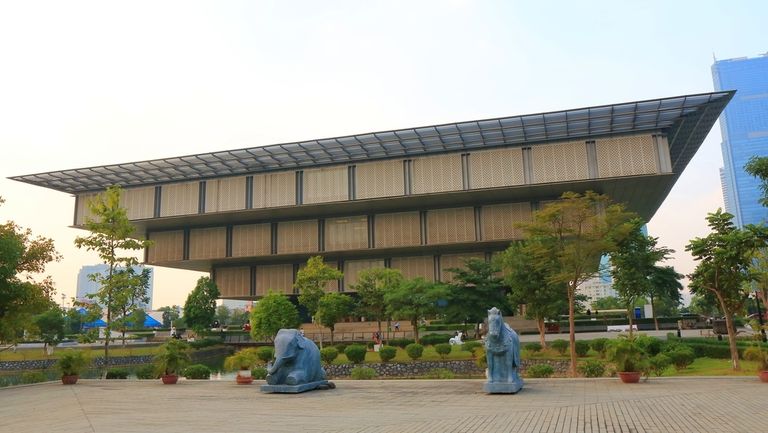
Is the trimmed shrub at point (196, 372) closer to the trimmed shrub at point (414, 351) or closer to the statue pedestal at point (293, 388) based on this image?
the statue pedestal at point (293, 388)

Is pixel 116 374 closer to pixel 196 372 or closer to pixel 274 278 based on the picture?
pixel 196 372

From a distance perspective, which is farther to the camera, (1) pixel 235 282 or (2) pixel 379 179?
(1) pixel 235 282

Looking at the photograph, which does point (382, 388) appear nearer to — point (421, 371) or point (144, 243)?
point (421, 371)

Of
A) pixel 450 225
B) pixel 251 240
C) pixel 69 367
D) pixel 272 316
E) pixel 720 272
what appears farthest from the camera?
pixel 251 240

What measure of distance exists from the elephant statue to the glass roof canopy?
3234 centimetres

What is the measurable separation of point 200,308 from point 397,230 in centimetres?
2098

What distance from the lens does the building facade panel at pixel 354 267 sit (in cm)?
5856

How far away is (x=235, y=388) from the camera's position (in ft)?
63.4

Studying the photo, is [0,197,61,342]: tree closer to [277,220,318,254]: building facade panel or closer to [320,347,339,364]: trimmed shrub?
[320,347,339,364]: trimmed shrub

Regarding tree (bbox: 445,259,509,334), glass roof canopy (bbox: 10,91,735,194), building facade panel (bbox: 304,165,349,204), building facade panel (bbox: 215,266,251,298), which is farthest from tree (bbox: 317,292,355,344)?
building facade panel (bbox: 215,266,251,298)

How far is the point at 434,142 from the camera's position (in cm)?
5066

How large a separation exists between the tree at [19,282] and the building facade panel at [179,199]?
35.0 metres

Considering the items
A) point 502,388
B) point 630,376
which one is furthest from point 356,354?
point 630,376

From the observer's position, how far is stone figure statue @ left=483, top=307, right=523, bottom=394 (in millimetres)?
15805
